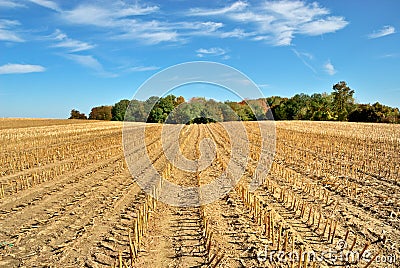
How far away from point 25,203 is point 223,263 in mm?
6066

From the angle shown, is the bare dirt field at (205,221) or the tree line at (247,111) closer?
the bare dirt field at (205,221)

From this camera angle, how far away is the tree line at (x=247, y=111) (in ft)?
89.2

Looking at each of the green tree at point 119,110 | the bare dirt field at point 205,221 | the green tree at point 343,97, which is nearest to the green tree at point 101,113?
the green tree at point 119,110

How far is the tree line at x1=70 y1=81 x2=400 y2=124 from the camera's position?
27.2 metres

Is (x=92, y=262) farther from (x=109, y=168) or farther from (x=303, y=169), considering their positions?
(x=303, y=169)

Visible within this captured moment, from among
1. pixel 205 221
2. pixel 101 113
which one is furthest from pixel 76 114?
pixel 205 221

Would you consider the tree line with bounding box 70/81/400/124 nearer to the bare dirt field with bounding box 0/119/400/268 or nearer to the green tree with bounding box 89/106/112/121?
the green tree with bounding box 89/106/112/121

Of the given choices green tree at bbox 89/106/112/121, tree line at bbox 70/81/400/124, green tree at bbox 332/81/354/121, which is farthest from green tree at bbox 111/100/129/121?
green tree at bbox 332/81/354/121

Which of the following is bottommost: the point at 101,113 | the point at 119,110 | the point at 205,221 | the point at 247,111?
the point at 205,221

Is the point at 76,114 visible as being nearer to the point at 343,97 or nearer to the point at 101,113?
the point at 101,113

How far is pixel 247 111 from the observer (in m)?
46.5

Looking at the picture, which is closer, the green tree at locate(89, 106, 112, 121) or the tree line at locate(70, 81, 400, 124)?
the tree line at locate(70, 81, 400, 124)

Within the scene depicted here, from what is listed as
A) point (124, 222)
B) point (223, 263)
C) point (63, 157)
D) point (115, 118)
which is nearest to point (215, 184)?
point (124, 222)

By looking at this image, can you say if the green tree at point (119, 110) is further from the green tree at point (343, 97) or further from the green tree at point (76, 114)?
the green tree at point (343, 97)
